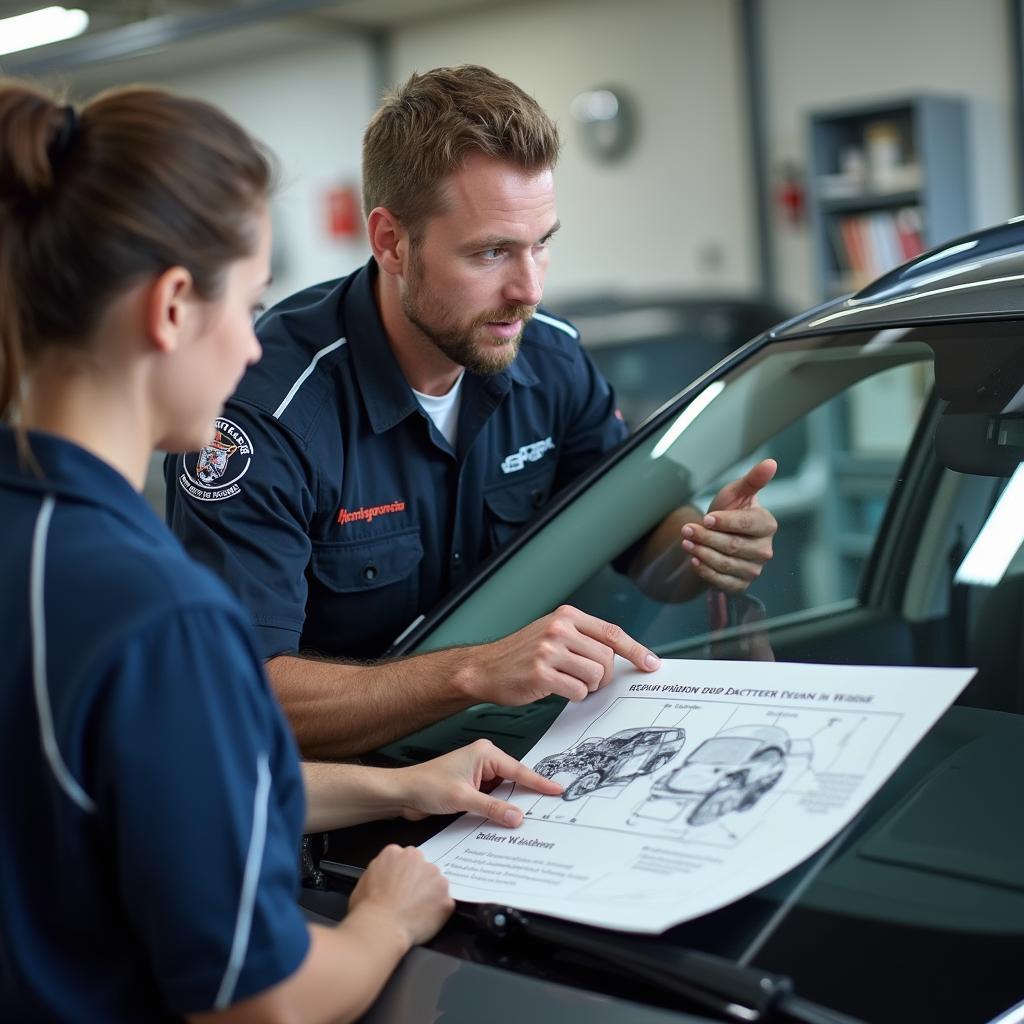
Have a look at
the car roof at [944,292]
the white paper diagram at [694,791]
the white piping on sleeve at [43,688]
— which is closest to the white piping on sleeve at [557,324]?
the car roof at [944,292]

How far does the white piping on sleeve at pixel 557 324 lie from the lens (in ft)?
7.13

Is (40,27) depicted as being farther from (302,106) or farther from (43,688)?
(43,688)

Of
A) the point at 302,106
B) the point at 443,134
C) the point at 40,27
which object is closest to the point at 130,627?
the point at 443,134

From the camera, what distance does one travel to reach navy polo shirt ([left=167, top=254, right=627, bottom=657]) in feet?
5.61

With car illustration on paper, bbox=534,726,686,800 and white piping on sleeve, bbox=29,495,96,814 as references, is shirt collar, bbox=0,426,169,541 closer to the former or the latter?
white piping on sleeve, bbox=29,495,96,814

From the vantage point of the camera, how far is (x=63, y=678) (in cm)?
84

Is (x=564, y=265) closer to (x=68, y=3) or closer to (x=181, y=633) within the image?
(x=68, y=3)

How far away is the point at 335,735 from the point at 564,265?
25.9 feet

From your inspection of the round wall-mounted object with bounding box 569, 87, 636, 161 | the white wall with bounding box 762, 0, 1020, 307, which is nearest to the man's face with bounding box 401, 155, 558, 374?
the white wall with bounding box 762, 0, 1020, 307

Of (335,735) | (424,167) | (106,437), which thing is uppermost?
(424,167)

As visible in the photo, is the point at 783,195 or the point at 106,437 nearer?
the point at 106,437

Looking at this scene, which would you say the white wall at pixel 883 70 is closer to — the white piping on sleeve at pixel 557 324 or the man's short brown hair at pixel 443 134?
the white piping on sleeve at pixel 557 324

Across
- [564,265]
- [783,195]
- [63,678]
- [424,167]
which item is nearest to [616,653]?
[63,678]

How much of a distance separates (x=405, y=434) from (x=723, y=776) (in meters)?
0.94
